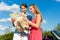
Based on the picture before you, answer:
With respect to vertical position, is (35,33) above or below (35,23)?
below

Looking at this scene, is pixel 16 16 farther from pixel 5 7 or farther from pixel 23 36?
pixel 5 7

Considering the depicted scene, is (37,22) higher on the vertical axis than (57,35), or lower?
higher

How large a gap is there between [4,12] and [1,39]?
22.6 inches

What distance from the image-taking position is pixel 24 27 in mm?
3180

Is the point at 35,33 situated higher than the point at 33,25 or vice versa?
the point at 33,25

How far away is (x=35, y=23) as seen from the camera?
307 cm

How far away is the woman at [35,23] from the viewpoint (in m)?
3.05

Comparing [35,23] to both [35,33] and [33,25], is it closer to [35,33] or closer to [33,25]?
[33,25]

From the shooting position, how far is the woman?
3055 millimetres

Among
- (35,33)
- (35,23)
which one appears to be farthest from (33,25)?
(35,33)

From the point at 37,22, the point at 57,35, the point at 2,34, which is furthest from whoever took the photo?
the point at 2,34

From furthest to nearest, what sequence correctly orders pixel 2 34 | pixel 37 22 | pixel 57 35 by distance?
pixel 2 34 → pixel 57 35 → pixel 37 22

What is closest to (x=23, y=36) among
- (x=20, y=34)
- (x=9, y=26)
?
(x=20, y=34)

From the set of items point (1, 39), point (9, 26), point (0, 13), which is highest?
point (0, 13)
